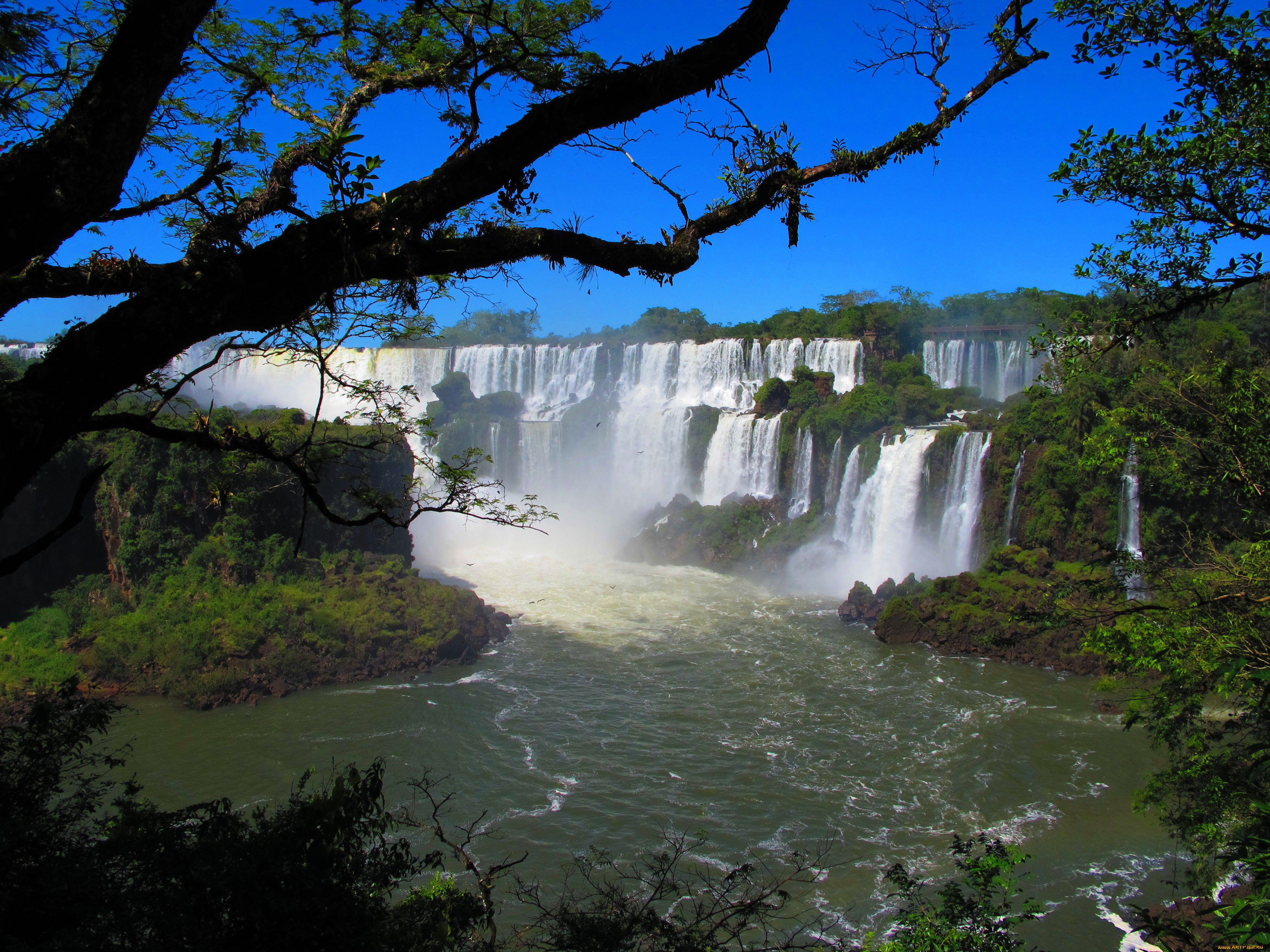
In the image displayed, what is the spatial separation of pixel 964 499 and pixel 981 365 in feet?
37.1

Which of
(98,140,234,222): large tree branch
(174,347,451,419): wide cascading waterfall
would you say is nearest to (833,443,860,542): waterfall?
(174,347,451,419): wide cascading waterfall

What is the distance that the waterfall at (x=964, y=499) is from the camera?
1997 centimetres

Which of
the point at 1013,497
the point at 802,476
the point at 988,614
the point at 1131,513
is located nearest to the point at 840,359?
the point at 802,476

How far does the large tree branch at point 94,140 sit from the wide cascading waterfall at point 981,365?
29.2 m

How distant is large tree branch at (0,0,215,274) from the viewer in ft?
Result: 7.34

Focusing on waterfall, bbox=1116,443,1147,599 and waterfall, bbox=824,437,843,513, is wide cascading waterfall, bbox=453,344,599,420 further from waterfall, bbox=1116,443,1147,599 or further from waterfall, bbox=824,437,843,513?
waterfall, bbox=1116,443,1147,599

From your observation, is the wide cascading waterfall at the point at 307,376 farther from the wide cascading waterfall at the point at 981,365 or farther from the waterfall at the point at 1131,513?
the waterfall at the point at 1131,513

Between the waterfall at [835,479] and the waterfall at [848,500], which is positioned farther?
the waterfall at [835,479]

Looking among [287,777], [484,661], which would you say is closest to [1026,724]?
[484,661]

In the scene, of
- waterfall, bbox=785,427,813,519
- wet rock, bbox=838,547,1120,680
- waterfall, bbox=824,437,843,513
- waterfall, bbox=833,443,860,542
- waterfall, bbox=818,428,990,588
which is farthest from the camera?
waterfall, bbox=785,427,813,519

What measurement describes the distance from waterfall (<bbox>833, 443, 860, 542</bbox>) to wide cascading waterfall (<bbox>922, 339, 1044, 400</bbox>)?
296 inches

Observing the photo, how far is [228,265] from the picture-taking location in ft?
7.66

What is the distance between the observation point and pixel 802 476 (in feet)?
84.1

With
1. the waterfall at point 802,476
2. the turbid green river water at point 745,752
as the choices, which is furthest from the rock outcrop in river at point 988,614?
the waterfall at point 802,476
